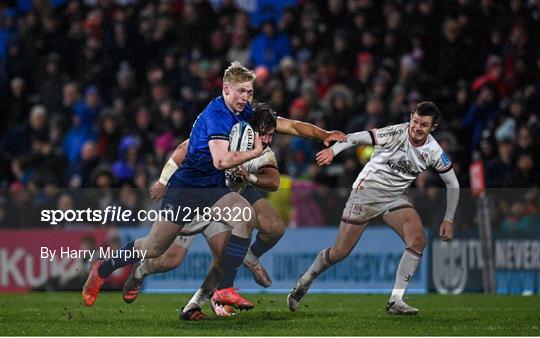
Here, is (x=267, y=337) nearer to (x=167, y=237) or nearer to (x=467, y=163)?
(x=167, y=237)

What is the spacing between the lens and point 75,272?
12969mm

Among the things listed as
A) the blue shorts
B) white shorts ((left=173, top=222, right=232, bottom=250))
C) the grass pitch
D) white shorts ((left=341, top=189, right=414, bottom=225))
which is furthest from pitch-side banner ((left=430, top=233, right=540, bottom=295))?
the blue shorts

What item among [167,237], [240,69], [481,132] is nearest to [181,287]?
[167,237]

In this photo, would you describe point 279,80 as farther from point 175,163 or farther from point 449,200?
point 175,163

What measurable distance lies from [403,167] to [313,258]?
176 centimetres

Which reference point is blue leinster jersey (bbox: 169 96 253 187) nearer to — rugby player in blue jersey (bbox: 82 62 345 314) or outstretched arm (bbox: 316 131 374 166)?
rugby player in blue jersey (bbox: 82 62 345 314)

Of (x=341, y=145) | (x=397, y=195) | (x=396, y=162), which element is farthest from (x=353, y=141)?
(x=397, y=195)

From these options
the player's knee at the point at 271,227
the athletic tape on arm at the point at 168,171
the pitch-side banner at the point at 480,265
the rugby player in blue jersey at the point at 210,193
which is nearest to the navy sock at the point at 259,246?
the player's knee at the point at 271,227

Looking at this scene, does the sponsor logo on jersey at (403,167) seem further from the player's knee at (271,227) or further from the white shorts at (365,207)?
the player's knee at (271,227)

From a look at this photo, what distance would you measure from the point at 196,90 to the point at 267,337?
1002 cm

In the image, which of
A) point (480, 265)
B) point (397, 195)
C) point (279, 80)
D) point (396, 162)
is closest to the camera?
point (396, 162)

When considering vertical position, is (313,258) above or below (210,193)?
below

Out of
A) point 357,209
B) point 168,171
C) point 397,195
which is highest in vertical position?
point 168,171

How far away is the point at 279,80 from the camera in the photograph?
19.4 meters
